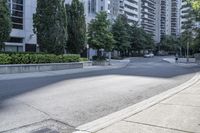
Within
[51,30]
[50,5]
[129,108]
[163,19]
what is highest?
[163,19]

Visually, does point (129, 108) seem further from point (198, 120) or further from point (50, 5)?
point (50, 5)

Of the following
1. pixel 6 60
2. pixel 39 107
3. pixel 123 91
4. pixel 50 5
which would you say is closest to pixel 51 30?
pixel 50 5

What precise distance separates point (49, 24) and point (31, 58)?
4.90 m

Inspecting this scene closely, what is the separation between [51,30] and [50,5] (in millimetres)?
2287

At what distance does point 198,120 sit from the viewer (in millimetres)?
7820

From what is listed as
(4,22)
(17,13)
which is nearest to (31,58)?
(4,22)

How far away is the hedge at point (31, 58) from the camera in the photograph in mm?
22281

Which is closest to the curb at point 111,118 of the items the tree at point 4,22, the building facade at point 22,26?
the tree at point 4,22

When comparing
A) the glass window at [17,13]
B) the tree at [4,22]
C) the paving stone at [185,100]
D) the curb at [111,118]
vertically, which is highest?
the glass window at [17,13]

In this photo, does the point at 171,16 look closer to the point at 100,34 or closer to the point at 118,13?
the point at 118,13

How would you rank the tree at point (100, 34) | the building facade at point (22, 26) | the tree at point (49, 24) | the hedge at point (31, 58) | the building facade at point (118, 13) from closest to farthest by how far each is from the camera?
the hedge at point (31, 58), the tree at point (49, 24), the building facade at point (22, 26), the building facade at point (118, 13), the tree at point (100, 34)

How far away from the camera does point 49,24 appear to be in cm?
2792

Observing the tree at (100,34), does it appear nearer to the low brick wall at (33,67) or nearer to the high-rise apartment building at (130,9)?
the low brick wall at (33,67)

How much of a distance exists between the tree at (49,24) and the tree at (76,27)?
668 centimetres
